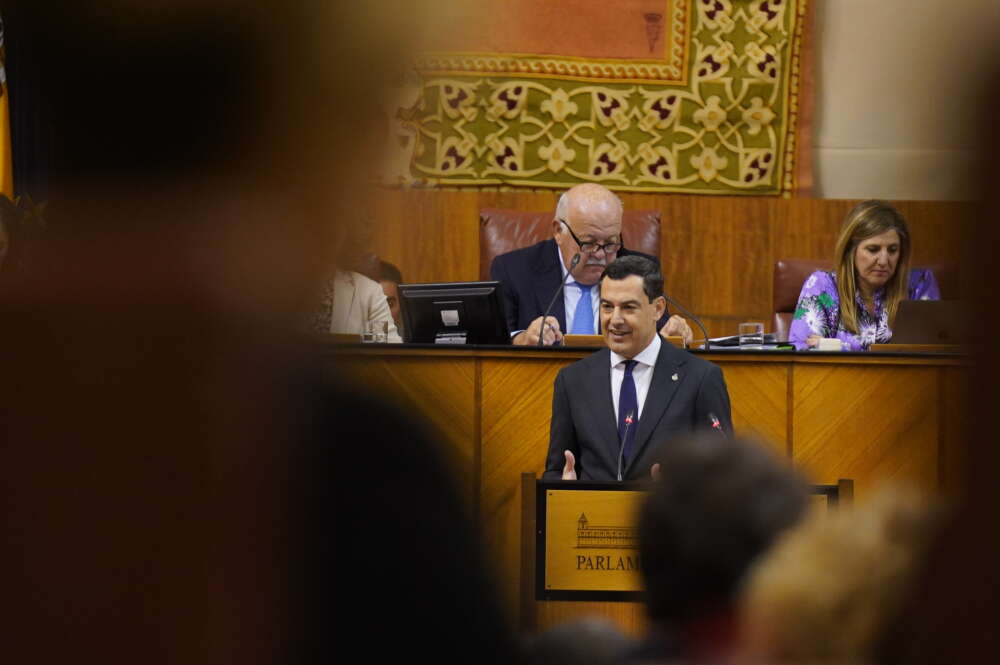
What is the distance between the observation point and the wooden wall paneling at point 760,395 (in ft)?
12.6

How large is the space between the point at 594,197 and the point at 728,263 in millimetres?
1363

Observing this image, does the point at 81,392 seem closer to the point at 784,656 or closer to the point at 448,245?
the point at 784,656

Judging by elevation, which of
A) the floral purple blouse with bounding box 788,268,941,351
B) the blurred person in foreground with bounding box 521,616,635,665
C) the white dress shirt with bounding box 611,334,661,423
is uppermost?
the blurred person in foreground with bounding box 521,616,635,665

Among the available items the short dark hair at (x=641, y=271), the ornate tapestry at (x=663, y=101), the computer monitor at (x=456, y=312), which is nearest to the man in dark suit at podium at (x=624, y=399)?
the short dark hair at (x=641, y=271)

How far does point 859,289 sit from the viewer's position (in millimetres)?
4344

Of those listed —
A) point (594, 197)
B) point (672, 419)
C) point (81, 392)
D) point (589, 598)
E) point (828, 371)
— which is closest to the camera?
point (81, 392)

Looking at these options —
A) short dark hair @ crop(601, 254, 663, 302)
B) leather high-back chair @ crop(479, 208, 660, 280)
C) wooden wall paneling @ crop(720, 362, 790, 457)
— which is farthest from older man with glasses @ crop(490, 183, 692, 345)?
wooden wall paneling @ crop(720, 362, 790, 457)

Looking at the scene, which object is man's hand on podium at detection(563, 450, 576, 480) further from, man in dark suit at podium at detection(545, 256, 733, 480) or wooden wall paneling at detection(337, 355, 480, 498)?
wooden wall paneling at detection(337, 355, 480, 498)

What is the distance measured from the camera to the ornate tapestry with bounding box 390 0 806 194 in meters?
5.81

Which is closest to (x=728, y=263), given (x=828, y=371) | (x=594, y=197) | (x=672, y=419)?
(x=594, y=197)

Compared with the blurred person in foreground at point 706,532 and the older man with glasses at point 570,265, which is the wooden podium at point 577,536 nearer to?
the older man with glasses at point 570,265

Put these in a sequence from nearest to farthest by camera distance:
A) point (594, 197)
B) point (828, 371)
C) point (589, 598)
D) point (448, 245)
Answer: point (589, 598) → point (828, 371) → point (594, 197) → point (448, 245)

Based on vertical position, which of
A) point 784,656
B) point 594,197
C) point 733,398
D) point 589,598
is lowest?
point 589,598

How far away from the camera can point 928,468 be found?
193 millimetres
